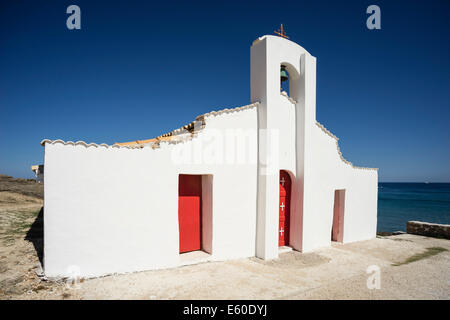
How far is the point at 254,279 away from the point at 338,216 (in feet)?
21.5

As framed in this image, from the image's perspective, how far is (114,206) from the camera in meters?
5.86

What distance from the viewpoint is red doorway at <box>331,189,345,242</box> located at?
10758 mm

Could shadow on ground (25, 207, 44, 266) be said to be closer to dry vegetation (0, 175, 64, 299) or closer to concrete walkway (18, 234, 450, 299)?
dry vegetation (0, 175, 64, 299)

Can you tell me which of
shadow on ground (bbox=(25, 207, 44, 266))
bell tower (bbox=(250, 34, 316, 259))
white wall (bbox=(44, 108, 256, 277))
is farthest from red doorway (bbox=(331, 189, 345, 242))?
shadow on ground (bbox=(25, 207, 44, 266))

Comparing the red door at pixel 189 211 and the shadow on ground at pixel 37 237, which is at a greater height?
the red door at pixel 189 211

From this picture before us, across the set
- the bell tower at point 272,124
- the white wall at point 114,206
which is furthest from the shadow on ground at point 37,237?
the bell tower at point 272,124

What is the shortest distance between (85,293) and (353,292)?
5703 mm

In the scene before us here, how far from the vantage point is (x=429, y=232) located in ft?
40.3

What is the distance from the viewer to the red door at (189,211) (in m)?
7.53

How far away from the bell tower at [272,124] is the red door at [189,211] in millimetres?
1997

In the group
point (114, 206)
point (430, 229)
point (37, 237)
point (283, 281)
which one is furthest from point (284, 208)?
point (37, 237)

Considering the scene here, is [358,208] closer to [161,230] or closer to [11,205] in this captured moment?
[161,230]

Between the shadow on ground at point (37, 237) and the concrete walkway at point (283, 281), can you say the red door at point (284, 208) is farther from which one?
the shadow on ground at point (37, 237)

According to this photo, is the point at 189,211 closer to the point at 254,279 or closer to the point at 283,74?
the point at 254,279
